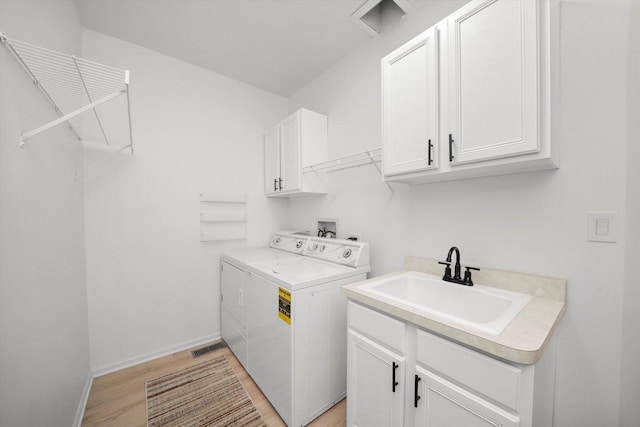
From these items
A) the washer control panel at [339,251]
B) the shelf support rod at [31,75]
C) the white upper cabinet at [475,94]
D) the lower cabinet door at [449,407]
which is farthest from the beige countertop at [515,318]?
the shelf support rod at [31,75]

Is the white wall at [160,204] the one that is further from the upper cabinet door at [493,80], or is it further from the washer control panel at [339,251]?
the upper cabinet door at [493,80]

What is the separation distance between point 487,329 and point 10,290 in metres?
1.70

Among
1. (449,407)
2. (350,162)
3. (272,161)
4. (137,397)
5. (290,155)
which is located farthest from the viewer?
(272,161)

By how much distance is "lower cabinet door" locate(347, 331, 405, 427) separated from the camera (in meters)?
1.04

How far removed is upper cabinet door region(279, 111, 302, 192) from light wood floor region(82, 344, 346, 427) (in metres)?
1.71

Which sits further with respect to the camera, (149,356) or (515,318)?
(149,356)

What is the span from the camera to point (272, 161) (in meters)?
2.64

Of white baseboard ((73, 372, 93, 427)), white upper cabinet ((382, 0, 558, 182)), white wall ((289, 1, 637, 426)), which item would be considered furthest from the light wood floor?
white upper cabinet ((382, 0, 558, 182))

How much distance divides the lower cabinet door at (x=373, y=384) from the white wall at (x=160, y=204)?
1.76 m

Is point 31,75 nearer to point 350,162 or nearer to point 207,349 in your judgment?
point 350,162

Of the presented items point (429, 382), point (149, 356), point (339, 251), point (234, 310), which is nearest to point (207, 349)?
point (149, 356)

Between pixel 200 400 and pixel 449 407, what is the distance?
166cm

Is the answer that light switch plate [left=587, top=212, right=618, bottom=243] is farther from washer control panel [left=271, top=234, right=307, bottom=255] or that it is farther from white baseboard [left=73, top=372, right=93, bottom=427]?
white baseboard [left=73, top=372, right=93, bottom=427]

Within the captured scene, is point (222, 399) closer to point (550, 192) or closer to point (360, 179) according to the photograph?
point (360, 179)
